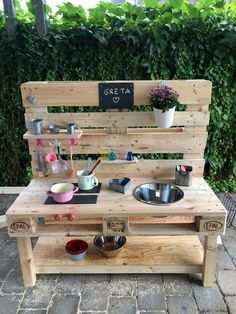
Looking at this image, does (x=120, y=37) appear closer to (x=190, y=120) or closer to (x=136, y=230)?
(x=190, y=120)

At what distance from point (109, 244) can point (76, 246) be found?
0.95 ft

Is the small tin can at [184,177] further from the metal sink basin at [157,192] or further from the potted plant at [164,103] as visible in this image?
the potted plant at [164,103]

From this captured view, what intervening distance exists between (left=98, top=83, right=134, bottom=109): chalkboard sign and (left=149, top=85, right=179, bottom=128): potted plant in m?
0.18

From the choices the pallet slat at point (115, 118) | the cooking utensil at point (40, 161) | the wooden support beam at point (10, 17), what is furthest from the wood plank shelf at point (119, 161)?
the wooden support beam at point (10, 17)

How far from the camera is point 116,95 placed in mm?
2279

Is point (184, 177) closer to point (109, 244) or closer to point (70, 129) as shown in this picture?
point (109, 244)

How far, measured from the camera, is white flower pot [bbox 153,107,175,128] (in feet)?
7.10

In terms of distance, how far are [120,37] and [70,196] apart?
192cm

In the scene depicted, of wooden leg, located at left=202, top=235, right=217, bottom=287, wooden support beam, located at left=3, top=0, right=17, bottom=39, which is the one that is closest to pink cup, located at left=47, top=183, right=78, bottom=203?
wooden leg, located at left=202, top=235, right=217, bottom=287

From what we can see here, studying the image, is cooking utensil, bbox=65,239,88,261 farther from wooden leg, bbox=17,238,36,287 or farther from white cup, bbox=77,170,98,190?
white cup, bbox=77,170,98,190

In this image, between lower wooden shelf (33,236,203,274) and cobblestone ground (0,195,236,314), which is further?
lower wooden shelf (33,236,203,274)

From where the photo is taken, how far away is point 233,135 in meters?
3.59

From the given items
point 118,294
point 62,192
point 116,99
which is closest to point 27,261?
point 62,192

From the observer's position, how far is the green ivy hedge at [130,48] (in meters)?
3.02
